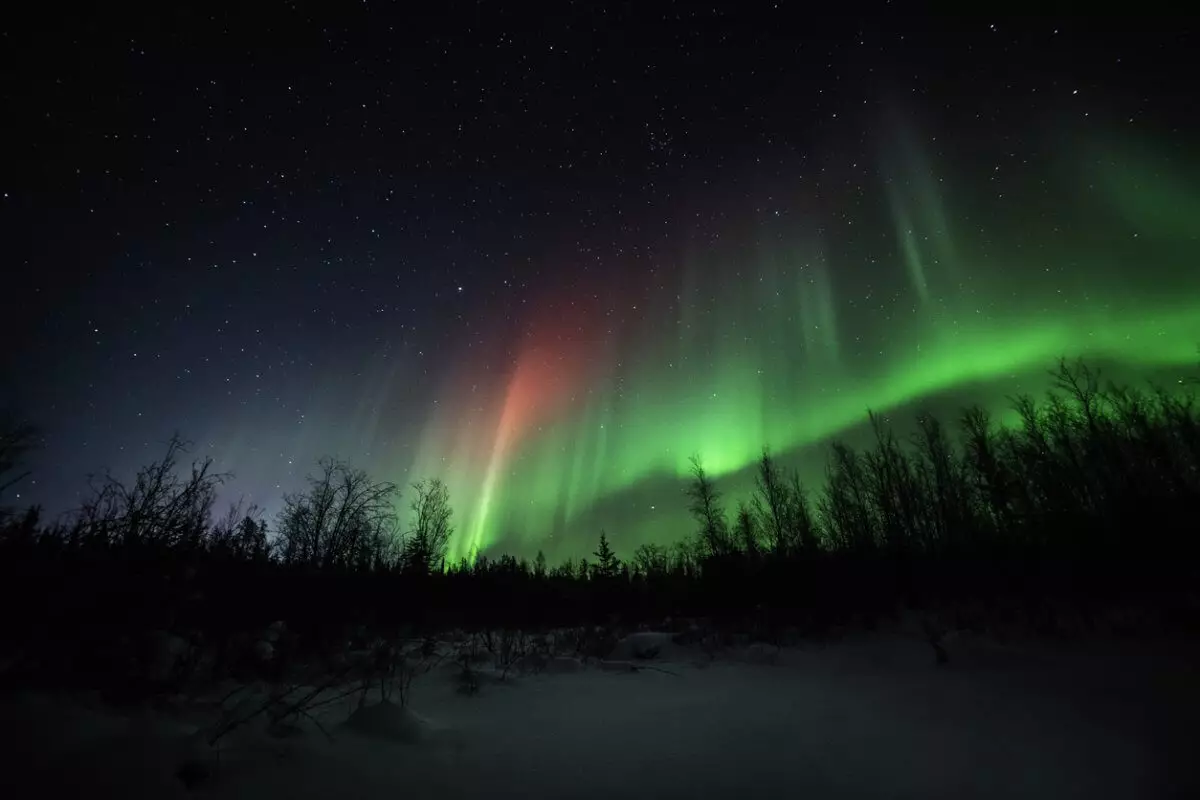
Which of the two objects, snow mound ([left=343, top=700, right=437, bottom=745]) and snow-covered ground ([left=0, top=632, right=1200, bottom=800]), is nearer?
snow-covered ground ([left=0, top=632, right=1200, bottom=800])

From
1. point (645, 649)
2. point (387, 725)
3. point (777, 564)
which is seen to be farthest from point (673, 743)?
point (777, 564)

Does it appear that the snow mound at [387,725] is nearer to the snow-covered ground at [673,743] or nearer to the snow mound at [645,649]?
the snow-covered ground at [673,743]

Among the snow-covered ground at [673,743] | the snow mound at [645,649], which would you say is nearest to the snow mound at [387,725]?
the snow-covered ground at [673,743]

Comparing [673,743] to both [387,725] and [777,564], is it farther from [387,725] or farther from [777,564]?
[777,564]

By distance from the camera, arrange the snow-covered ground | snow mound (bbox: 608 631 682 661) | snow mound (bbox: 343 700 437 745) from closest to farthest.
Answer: the snow-covered ground
snow mound (bbox: 343 700 437 745)
snow mound (bbox: 608 631 682 661)

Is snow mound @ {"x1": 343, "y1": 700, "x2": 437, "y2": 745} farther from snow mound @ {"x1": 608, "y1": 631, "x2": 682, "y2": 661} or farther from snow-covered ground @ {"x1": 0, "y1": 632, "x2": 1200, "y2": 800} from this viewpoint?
snow mound @ {"x1": 608, "y1": 631, "x2": 682, "y2": 661}

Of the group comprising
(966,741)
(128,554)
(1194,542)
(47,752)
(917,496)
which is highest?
(917,496)

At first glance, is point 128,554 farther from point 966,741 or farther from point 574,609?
point 574,609

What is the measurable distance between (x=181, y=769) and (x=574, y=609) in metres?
19.0

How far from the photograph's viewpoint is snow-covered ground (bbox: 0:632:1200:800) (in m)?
2.33

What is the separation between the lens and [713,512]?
4603cm

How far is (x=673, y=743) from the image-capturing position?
3420 mm

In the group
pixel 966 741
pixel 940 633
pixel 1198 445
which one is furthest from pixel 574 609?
pixel 1198 445

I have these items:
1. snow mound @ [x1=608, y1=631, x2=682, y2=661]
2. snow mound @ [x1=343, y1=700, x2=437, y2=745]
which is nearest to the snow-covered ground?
snow mound @ [x1=343, y1=700, x2=437, y2=745]
